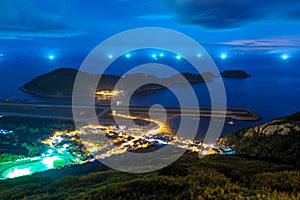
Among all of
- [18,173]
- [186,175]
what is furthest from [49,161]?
[186,175]

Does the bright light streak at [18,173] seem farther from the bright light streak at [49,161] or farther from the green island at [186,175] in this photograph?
the green island at [186,175]

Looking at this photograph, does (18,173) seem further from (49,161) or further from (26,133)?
(26,133)

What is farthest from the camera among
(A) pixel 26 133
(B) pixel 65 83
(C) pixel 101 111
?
(B) pixel 65 83

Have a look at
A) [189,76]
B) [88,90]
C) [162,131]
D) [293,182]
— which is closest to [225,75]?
[189,76]

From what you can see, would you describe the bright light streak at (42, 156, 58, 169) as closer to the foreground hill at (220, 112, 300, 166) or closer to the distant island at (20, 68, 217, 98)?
the foreground hill at (220, 112, 300, 166)

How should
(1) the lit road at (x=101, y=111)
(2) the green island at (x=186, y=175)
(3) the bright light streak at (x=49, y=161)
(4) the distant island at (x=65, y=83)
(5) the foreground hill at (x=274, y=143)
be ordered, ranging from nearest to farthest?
(2) the green island at (x=186, y=175) → (5) the foreground hill at (x=274, y=143) → (3) the bright light streak at (x=49, y=161) → (1) the lit road at (x=101, y=111) → (4) the distant island at (x=65, y=83)

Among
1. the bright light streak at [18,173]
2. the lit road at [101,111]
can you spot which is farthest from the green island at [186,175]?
the lit road at [101,111]

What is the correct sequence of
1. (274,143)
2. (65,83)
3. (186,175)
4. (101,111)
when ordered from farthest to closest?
(65,83) → (101,111) → (274,143) → (186,175)
